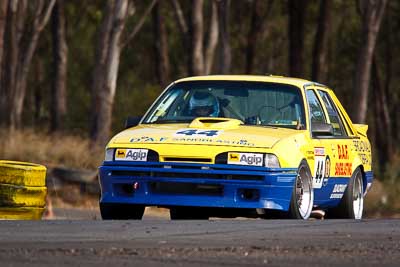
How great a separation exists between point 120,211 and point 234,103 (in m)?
1.56

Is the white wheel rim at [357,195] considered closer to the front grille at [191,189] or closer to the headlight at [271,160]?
the headlight at [271,160]

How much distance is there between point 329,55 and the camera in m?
51.9

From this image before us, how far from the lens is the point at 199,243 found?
9.46 meters

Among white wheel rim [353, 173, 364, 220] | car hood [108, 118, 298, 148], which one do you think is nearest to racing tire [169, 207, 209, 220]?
car hood [108, 118, 298, 148]

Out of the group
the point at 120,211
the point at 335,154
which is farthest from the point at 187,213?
the point at 335,154

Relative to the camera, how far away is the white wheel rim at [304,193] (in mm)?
12539

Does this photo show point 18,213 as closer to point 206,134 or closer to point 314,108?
point 206,134

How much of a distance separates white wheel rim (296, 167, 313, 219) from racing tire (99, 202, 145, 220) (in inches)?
55.9

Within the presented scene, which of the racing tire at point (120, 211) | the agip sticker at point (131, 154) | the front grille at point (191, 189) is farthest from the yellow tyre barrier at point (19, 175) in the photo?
the front grille at point (191, 189)

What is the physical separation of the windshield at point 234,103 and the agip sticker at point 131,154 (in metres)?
0.96

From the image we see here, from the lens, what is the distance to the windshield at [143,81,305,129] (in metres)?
13.1

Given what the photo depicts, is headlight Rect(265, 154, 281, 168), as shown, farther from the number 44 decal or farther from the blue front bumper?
the number 44 decal

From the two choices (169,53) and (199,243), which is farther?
(169,53)

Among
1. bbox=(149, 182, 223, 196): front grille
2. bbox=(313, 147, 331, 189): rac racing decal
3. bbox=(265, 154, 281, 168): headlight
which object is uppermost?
bbox=(265, 154, 281, 168): headlight
